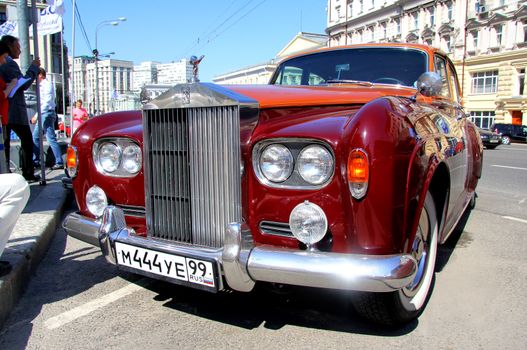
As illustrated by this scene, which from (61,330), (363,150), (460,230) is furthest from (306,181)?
(460,230)

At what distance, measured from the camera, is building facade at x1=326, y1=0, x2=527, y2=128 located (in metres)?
32.8

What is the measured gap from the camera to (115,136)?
9.04 feet

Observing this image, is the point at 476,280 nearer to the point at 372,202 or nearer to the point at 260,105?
the point at 372,202

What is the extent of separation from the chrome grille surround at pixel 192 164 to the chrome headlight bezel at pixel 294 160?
3.8 inches

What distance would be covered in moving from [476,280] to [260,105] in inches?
79.9

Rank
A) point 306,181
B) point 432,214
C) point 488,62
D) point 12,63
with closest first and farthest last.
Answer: point 306,181
point 432,214
point 12,63
point 488,62

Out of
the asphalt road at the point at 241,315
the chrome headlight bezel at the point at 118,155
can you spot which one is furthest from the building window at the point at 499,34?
the chrome headlight bezel at the point at 118,155

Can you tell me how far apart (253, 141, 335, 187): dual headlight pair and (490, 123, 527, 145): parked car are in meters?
28.3

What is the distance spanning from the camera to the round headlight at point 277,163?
2139mm

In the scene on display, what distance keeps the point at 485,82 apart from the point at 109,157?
39.2m

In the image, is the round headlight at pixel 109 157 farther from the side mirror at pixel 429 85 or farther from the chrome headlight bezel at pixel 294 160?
the side mirror at pixel 429 85

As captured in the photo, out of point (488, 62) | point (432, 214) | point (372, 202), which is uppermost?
point (488, 62)

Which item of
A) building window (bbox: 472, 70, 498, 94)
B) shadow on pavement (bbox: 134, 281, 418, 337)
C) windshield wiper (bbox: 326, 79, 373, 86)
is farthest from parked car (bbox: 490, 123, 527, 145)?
shadow on pavement (bbox: 134, 281, 418, 337)

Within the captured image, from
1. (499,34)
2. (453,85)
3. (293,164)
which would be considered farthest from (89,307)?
(499,34)
